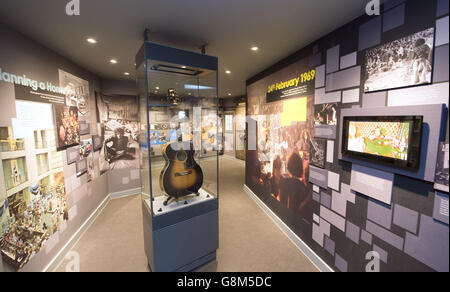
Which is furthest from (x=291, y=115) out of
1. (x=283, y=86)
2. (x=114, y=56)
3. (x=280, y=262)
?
(x=114, y=56)

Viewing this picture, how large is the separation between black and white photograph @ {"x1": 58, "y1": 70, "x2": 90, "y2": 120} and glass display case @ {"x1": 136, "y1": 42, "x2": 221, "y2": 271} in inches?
53.4

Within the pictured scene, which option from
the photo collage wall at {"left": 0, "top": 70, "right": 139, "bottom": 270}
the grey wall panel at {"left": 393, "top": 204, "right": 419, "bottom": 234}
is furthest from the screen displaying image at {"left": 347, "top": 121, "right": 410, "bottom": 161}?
the photo collage wall at {"left": 0, "top": 70, "right": 139, "bottom": 270}

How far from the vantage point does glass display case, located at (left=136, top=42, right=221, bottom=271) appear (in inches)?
74.5

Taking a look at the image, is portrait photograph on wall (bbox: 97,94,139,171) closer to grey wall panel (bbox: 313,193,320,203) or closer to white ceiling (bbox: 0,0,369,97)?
white ceiling (bbox: 0,0,369,97)

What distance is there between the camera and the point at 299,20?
173 cm

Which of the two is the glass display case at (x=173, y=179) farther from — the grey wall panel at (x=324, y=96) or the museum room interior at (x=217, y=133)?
the grey wall panel at (x=324, y=96)

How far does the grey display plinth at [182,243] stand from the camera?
192 centimetres

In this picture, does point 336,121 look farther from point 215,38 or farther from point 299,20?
point 215,38

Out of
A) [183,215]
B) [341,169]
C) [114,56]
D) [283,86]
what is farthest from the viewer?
[283,86]

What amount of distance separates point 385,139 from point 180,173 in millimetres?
1944

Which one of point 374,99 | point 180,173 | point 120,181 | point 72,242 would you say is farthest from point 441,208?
point 120,181
